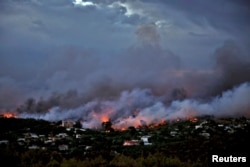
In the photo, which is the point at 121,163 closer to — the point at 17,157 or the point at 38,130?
the point at 17,157

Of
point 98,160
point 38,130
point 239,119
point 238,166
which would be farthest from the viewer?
point 239,119

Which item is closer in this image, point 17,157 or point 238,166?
point 238,166

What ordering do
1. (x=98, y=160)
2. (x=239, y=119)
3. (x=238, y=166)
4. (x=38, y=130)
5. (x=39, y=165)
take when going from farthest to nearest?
(x=239, y=119), (x=38, y=130), (x=98, y=160), (x=39, y=165), (x=238, y=166)

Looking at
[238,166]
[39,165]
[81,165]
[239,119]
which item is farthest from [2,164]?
[239,119]

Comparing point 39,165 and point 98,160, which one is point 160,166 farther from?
point 39,165

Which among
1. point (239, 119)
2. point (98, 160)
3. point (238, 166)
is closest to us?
point (238, 166)

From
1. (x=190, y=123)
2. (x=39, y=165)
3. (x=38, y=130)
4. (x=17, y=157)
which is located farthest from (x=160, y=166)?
(x=190, y=123)

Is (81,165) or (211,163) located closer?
(211,163)

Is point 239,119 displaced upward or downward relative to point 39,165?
upward
